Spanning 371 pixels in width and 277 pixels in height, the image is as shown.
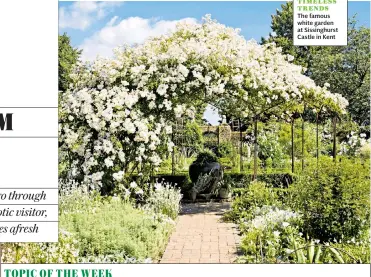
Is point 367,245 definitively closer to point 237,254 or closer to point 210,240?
point 237,254

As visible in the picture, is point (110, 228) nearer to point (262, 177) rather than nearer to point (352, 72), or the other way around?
point (262, 177)

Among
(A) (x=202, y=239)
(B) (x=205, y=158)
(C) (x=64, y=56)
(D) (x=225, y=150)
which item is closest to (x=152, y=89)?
(B) (x=205, y=158)

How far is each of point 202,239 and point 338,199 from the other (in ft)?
5.82

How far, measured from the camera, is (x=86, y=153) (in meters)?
7.84

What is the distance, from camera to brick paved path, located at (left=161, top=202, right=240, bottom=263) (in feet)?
18.9

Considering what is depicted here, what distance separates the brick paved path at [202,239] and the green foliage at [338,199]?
0.99m

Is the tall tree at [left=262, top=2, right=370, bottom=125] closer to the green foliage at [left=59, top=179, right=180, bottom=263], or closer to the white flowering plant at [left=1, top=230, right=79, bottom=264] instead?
the green foliage at [left=59, top=179, right=180, bottom=263]

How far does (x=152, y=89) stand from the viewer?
816 cm

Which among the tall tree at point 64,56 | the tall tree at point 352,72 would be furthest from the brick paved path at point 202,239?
the tall tree at point 64,56

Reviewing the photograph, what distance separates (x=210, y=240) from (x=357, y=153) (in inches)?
209

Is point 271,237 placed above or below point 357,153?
below

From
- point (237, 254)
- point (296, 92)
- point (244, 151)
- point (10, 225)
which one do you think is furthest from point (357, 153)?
point (10, 225)

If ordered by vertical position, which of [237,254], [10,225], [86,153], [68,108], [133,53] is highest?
[133,53]

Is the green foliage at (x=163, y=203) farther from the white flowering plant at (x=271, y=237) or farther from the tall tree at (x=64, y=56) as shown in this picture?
the tall tree at (x=64, y=56)
